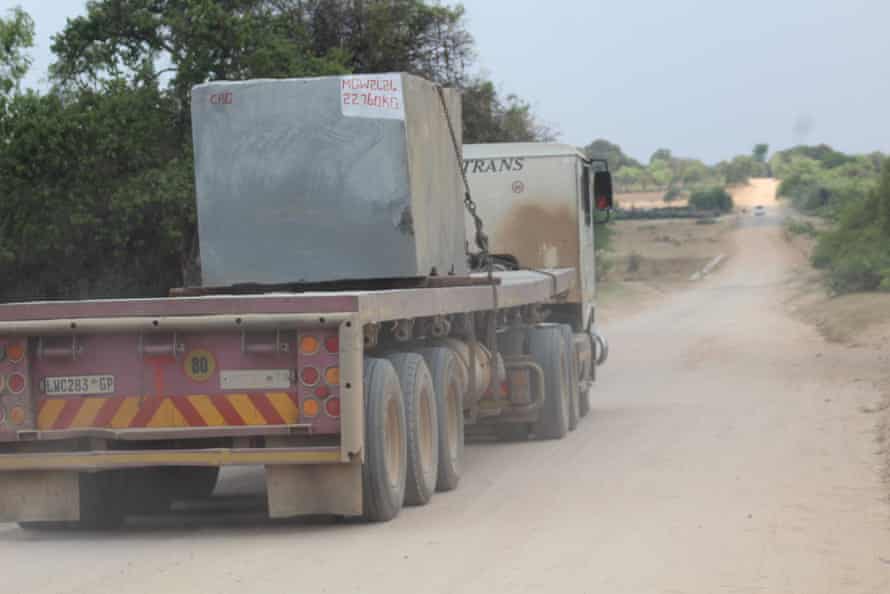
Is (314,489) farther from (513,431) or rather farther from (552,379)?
(552,379)

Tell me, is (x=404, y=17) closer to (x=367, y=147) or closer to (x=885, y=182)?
(x=367, y=147)

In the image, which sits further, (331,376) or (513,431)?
(513,431)

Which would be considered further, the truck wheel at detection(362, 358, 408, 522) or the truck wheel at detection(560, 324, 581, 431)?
the truck wheel at detection(560, 324, 581, 431)

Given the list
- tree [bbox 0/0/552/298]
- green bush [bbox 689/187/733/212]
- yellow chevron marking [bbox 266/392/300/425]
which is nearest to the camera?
yellow chevron marking [bbox 266/392/300/425]

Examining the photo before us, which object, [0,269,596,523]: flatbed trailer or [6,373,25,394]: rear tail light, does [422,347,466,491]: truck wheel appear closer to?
[0,269,596,523]: flatbed trailer

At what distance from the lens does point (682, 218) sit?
108 metres

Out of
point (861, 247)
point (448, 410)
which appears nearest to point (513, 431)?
point (448, 410)

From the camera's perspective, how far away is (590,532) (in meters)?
9.91

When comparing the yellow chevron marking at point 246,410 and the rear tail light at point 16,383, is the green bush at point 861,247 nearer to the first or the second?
the yellow chevron marking at point 246,410

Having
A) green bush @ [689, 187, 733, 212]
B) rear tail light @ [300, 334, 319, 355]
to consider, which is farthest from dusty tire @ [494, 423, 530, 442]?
green bush @ [689, 187, 733, 212]

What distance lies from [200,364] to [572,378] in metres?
8.46

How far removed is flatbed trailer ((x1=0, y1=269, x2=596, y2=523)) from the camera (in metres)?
9.96

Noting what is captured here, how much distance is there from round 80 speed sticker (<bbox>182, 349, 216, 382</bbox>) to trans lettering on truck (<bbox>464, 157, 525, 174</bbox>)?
960 cm

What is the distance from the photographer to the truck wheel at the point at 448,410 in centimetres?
1219
